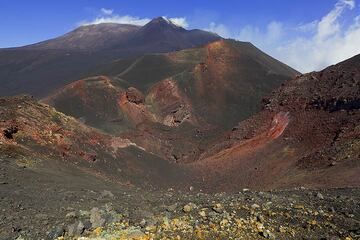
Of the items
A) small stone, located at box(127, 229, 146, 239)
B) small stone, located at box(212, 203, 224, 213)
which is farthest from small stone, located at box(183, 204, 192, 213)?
small stone, located at box(127, 229, 146, 239)

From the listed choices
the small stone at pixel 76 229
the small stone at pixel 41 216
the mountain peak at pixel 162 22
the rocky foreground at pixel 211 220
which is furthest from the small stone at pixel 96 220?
the mountain peak at pixel 162 22

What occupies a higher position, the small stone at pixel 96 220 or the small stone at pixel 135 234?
the small stone at pixel 96 220

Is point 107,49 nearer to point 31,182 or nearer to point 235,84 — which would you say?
point 235,84

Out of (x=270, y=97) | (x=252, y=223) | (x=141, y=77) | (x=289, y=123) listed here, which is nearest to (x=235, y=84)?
(x=141, y=77)

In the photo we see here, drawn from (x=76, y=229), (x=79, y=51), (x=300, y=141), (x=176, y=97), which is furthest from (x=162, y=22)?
(x=76, y=229)

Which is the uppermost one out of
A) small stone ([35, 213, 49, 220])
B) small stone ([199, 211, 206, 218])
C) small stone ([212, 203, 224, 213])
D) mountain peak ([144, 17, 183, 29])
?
mountain peak ([144, 17, 183, 29])

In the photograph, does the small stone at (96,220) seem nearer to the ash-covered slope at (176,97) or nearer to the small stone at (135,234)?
the small stone at (135,234)

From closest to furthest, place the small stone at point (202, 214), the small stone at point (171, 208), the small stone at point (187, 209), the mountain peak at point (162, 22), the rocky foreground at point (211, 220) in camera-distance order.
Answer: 1. the rocky foreground at point (211, 220)
2. the small stone at point (202, 214)
3. the small stone at point (187, 209)
4. the small stone at point (171, 208)
5. the mountain peak at point (162, 22)

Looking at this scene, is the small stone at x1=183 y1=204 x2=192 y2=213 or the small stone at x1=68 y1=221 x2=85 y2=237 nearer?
the small stone at x1=68 y1=221 x2=85 y2=237

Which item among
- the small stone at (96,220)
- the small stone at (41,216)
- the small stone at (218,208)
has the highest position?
the small stone at (218,208)

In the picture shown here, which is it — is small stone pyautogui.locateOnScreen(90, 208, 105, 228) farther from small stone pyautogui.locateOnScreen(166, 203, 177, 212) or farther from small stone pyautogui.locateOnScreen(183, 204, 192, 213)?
small stone pyautogui.locateOnScreen(183, 204, 192, 213)
